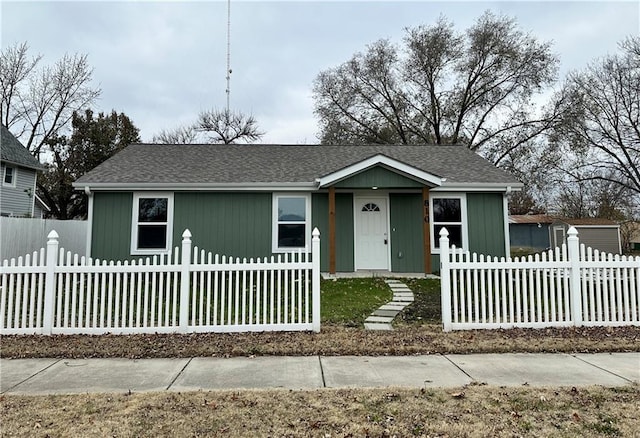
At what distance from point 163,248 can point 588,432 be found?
10011mm

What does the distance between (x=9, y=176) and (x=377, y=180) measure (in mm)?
19444

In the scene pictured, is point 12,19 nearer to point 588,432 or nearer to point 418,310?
point 418,310

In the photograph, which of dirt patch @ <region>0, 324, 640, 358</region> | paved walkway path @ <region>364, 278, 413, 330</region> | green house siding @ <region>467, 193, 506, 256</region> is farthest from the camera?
green house siding @ <region>467, 193, 506, 256</region>

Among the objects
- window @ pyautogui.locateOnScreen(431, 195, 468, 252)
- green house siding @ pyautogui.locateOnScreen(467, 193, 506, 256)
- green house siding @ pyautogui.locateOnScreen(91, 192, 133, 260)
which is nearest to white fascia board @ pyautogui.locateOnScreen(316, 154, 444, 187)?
window @ pyautogui.locateOnScreen(431, 195, 468, 252)

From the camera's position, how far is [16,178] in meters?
19.4

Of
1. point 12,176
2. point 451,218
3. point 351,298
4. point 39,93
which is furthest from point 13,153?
point 451,218

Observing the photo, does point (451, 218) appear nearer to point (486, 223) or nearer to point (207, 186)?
point (486, 223)

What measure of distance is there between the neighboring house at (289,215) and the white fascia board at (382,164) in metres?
0.30

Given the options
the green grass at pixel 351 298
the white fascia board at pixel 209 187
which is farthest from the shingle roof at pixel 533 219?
the green grass at pixel 351 298

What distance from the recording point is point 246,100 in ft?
91.5

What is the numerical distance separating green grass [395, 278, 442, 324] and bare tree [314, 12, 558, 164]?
16.6m

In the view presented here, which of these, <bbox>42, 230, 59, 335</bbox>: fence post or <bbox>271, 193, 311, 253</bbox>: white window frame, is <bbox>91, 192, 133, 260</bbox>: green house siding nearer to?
<bbox>271, 193, 311, 253</bbox>: white window frame

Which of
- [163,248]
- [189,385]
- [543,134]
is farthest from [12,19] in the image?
[543,134]

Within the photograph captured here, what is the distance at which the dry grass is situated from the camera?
8.61 ft
